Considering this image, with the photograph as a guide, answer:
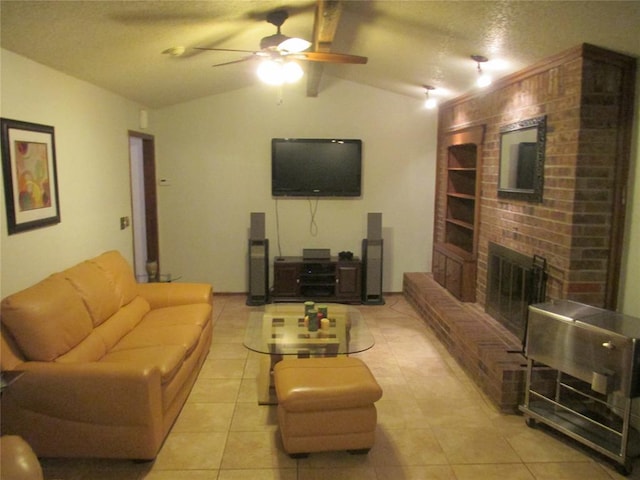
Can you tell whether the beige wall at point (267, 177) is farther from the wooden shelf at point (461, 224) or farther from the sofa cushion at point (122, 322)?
the sofa cushion at point (122, 322)

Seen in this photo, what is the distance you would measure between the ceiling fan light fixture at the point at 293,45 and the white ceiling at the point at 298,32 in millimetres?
270

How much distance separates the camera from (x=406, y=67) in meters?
4.54

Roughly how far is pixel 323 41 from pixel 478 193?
87.5 inches

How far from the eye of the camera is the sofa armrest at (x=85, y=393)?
2527 mm

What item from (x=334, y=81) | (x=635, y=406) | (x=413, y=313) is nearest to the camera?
(x=635, y=406)

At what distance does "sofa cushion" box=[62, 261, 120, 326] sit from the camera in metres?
3.19

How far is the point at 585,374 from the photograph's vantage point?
2709 millimetres

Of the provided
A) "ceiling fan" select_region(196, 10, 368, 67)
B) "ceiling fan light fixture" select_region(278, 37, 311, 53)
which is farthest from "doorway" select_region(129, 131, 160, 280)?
"ceiling fan light fixture" select_region(278, 37, 311, 53)

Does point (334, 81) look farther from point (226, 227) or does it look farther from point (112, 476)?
point (112, 476)

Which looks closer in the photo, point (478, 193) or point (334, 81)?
point (478, 193)

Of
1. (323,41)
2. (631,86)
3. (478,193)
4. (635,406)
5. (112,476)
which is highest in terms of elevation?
(323,41)

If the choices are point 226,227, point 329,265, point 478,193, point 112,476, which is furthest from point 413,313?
point 112,476

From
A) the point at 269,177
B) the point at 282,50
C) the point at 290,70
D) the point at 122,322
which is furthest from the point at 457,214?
the point at 122,322

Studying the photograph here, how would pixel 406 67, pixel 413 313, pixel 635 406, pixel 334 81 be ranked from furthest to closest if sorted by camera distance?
pixel 334 81 → pixel 413 313 → pixel 406 67 → pixel 635 406
